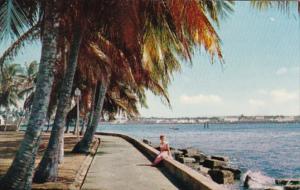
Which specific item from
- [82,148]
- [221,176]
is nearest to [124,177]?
[221,176]

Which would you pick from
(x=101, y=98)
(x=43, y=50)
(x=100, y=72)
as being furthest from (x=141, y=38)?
(x=101, y=98)

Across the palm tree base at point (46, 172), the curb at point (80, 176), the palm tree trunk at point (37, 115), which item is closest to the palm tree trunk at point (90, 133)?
the curb at point (80, 176)

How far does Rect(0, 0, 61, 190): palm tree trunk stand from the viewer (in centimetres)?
898

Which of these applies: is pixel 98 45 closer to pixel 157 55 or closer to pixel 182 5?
pixel 157 55

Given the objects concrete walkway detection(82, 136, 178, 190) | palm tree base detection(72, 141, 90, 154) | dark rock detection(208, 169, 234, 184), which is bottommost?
dark rock detection(208, 169, 234, 184)

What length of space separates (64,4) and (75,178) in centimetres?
500

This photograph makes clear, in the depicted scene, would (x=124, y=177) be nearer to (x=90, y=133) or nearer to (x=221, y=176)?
(x=221, y=176)

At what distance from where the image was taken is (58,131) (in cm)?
1210

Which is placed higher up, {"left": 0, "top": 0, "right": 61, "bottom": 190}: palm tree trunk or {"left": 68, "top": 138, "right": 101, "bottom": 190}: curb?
{"left": 0, "top": 0, "right": 61, "bottom": 190}: palm tree trunk

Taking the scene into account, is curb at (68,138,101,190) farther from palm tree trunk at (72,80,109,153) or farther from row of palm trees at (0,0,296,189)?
palm tree trunk at (72,80,109,153)

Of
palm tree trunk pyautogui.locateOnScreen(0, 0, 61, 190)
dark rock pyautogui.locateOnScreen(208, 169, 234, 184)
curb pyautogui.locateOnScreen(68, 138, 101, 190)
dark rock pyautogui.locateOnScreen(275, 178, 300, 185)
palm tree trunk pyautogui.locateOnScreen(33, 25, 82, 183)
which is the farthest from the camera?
dark rock pyautogui.locateOnScreen(275, 178, 300, 185)

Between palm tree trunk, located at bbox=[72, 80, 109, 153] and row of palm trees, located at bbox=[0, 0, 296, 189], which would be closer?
row of palm trees, located at bbox=[0, 0, 296, 189]

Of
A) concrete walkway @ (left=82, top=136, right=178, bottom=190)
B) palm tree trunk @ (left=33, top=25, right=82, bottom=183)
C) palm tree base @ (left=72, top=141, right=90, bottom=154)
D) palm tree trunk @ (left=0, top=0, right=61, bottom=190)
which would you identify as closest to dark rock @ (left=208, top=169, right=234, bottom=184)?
concrete walkway @ (left=82, top=136, right=178, bottom=190)

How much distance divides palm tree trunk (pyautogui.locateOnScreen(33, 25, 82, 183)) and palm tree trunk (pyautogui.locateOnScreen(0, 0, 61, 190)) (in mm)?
1990
